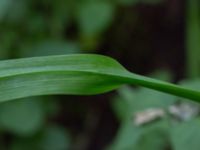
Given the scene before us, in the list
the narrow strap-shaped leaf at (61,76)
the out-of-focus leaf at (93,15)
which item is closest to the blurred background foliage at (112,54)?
the out-of-focus leaf at (93,15)

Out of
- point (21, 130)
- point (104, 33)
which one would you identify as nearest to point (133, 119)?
point (21, 130)

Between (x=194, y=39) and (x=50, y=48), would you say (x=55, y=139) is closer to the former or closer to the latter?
(x=50, y=48)

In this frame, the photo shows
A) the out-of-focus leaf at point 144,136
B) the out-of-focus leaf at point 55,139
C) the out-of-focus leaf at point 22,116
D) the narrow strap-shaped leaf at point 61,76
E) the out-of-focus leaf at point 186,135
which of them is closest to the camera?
the narrow strap-shaped leaf at point 61,76

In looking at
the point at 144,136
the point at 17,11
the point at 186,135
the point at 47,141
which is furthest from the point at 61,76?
the point at 47,141

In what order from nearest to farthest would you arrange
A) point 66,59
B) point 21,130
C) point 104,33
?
1. point 66,59
2. point 21,130
3. point 104,33

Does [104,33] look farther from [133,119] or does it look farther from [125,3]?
[133,119]

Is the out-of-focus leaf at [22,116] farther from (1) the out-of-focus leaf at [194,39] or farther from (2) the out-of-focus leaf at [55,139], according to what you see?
(1) the out-of-focus leaf at [194,39]
